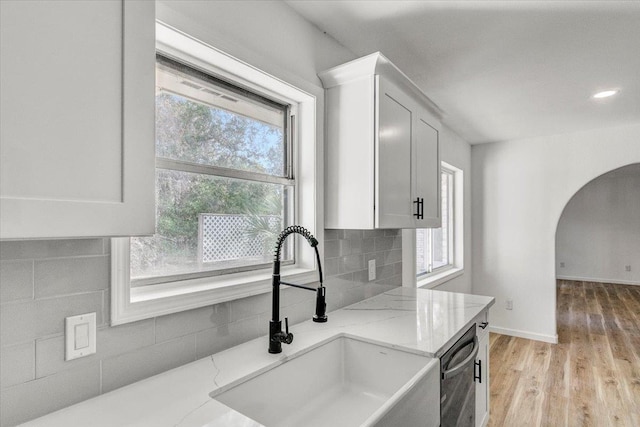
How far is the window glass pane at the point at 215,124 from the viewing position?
134 cm

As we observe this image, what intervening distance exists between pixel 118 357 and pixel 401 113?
1.69m

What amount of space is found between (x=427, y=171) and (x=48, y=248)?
1994mm

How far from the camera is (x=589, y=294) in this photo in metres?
6.60

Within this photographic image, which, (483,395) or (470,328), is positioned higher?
(470,328)

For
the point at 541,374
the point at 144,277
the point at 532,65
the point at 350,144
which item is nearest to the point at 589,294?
the point at 541,374

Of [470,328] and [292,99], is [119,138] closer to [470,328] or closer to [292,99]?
[292,99]

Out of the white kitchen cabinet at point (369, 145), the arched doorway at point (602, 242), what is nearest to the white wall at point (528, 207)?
the arched doorway at point (602, 242)

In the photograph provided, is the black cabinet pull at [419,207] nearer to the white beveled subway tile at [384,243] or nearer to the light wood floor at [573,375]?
the white beveled subway tile at [384,243]

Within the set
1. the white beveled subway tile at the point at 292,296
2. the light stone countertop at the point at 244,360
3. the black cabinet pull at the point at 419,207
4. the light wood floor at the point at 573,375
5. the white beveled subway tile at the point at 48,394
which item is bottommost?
the light wood floor at the point at 573,375

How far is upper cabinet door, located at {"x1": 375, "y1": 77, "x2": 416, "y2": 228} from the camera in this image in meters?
1.77

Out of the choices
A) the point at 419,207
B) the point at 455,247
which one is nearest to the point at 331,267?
the point at 419,207

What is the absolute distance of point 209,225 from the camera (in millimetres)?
1489

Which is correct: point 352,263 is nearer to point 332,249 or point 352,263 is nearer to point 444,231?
point 332,249

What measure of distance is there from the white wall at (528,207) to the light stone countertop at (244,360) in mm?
2640
